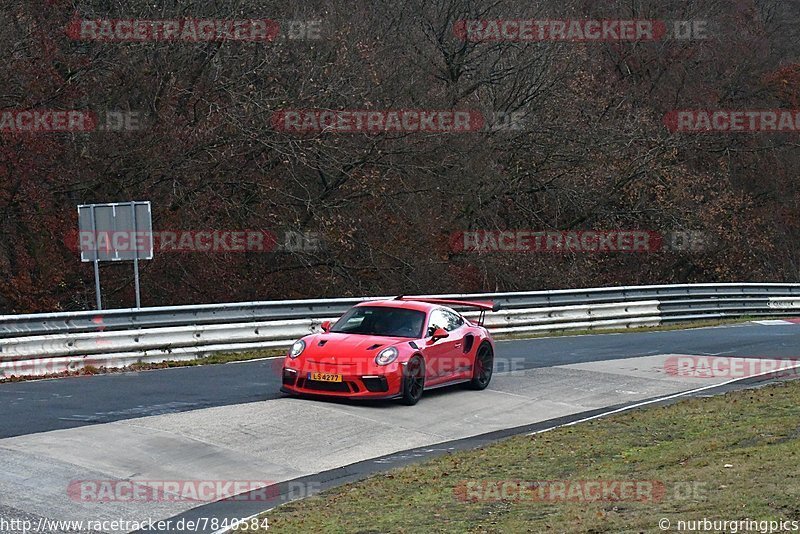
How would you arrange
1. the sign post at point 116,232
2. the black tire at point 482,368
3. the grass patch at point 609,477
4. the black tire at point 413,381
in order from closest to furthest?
the grass patch at point 609,477 → the black tire at point 413,381 → the black tire at point 482,368 → the sign post at point 116,232

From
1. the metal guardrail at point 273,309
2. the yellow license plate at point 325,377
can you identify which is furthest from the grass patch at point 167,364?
the yellow license plate at point 325,377

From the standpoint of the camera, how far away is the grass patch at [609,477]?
7656 mm

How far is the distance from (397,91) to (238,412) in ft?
70.3

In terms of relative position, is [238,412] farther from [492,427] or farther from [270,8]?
[270,8]

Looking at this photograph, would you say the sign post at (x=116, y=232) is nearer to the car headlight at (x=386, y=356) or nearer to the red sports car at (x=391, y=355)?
the red sports car at (x=391, y=355)

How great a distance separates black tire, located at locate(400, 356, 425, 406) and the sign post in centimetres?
594

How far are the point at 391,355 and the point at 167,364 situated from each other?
5302mm

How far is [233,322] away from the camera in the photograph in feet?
64.1

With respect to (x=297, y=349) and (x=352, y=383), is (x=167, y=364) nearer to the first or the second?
(x=297, y=349)

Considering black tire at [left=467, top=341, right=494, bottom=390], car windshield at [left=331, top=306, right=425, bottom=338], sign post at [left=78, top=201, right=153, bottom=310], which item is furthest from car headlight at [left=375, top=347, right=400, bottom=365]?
sign post at [left=78, top=201, right=153, bottom=310]

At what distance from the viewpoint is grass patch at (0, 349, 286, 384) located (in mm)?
15836

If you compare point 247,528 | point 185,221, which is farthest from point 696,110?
point 247,528

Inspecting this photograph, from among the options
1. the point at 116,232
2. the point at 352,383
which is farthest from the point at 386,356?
the point at 116,232

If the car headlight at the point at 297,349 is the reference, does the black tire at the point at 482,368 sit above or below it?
below
